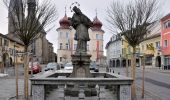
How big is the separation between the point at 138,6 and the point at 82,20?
276cm

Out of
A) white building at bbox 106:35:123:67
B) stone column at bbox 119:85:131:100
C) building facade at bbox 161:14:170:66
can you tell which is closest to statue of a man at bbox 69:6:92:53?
stone column at bbox 119:85:131:100

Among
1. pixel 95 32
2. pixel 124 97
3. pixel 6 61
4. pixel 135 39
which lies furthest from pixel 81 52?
pixel 95 32

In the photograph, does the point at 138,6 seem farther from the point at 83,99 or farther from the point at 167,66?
the point at 167,66

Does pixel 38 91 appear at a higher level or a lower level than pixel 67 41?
lower

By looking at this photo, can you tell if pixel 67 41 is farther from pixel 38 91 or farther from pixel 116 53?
pixel 38 91

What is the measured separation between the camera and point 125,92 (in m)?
11.0

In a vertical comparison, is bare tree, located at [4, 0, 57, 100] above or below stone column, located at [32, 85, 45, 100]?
above

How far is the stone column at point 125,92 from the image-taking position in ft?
35.9

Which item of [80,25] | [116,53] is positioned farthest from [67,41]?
[80,25]

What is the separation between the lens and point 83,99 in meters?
12.3

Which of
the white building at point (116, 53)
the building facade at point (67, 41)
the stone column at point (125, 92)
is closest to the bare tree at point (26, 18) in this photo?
the stone column at point (125, 92)

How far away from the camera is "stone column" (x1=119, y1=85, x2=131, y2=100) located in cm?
1095

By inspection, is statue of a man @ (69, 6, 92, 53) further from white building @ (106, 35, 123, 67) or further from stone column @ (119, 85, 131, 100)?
white building @ (106, 35, 123, 67)

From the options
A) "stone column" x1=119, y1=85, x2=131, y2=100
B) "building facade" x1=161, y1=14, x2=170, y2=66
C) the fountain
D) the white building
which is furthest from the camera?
the white building
